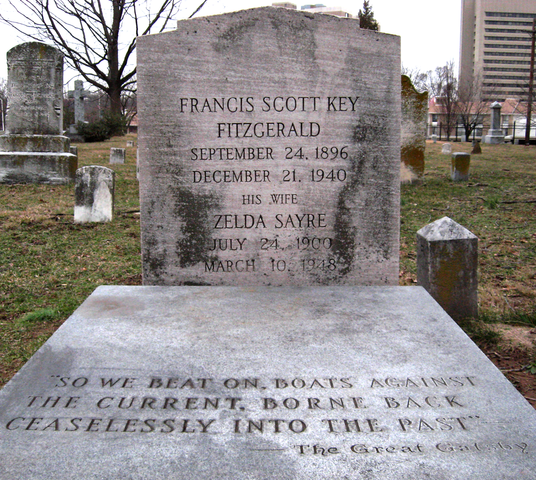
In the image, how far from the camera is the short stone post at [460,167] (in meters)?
12.8

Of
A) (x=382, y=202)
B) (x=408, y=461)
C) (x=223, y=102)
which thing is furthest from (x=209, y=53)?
(x=408, y=461)

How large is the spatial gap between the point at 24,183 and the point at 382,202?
9.50 metres

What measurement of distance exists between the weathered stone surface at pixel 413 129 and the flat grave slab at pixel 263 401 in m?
9.83

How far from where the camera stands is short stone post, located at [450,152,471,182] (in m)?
12.8

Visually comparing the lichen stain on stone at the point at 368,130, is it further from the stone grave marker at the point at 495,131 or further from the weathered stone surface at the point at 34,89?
the stone grave marker at the point at 495,131

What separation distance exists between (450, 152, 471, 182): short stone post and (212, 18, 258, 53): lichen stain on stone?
400 inches

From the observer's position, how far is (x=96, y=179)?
7.93 m

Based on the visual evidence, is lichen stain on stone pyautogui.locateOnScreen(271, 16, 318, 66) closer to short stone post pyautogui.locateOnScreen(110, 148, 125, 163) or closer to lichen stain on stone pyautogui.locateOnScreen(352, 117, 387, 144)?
lichen stain on stone pyautogui.locateOnScreen(352, 117, 387, 144)

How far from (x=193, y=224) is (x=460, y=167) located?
34.4ft

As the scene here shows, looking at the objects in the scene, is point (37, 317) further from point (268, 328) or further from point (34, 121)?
point (34, 121)

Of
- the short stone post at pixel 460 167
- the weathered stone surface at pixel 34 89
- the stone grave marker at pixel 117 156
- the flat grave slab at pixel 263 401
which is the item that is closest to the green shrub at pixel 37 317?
the flat grave slab at pixel 263 401

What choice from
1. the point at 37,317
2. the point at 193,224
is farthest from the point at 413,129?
the point at 37,317

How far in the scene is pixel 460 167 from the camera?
42.1 ft

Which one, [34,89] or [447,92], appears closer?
[34,89]
